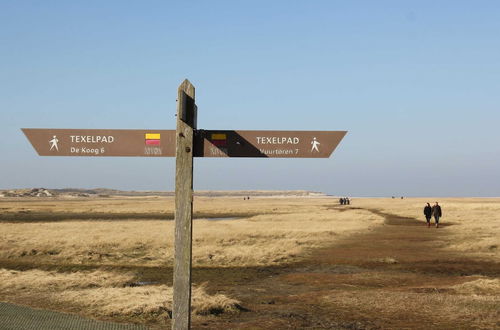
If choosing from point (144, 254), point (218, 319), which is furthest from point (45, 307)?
point (144, 254)

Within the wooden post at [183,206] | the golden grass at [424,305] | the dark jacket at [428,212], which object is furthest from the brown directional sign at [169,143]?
the dark jacket at [428,212]

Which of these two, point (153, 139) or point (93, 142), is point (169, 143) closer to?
point (153, 139)

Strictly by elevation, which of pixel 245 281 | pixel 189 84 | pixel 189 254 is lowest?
pixel 245 281

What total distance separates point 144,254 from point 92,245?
370cm

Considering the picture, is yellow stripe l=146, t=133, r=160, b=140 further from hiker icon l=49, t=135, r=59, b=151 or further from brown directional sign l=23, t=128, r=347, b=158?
hiker icon l=49, t=135, r=59, b=151

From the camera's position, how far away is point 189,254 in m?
6.63

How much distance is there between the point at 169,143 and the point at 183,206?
93 centimetres

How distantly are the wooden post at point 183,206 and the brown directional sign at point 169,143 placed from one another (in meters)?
0.28

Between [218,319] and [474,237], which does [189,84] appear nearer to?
[218,319]

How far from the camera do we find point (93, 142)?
7.16 m

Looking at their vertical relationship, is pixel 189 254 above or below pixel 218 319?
above

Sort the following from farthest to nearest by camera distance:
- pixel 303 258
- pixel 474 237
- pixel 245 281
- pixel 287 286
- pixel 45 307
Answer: pixel 474 237 → pixel 303 258 → pixel 245 281 → pixel 287 286 → pixel 45 307

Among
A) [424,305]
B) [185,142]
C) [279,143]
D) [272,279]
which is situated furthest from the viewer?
[272,279]

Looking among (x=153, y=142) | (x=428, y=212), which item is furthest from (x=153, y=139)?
(x=428, y=212)
